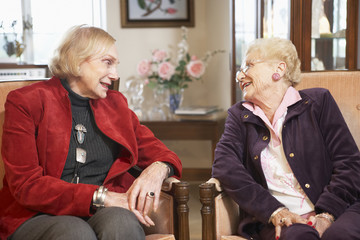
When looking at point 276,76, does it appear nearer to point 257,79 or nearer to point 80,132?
point 257,79

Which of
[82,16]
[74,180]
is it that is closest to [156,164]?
[74,180]

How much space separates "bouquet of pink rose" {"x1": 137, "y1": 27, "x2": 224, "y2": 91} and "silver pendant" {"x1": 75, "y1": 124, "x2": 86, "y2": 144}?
2129 mm

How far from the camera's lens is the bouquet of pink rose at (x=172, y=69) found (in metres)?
3.96

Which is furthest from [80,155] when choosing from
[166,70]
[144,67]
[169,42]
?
[169,42]

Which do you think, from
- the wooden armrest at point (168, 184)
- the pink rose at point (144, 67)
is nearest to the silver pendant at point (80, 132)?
the wooden armrest at point (168, 184)

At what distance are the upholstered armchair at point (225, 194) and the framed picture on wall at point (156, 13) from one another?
7.47 feet

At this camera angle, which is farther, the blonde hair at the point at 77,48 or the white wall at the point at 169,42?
the white wall at the point at 169,42

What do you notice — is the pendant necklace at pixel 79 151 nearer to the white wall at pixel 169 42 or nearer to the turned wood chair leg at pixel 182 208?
the turned wood chair leg at pixel 182 208

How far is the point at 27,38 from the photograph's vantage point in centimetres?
445

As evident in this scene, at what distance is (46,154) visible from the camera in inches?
70.0

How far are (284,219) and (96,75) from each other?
841 mm

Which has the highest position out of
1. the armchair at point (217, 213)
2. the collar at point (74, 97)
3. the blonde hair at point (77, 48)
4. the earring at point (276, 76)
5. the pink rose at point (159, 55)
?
the blonde hair at point (77, 48)

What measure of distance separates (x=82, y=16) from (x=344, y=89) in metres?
2.90

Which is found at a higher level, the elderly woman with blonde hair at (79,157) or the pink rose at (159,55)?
the pink rose at (159,55)
